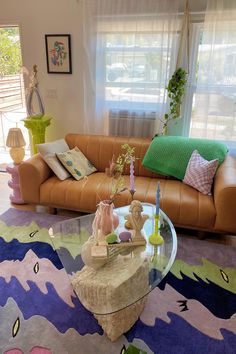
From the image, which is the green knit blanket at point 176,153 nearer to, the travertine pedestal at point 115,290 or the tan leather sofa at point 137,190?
the tan leather sofa at point 137,190

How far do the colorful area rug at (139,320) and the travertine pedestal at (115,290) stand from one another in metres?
0.12

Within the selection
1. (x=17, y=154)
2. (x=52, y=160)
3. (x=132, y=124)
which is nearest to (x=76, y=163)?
(x=52, y=160)

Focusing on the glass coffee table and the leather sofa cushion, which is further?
the leather sofa cushion

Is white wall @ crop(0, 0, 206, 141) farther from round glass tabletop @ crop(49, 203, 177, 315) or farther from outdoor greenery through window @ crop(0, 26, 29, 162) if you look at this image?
round glass tabletop @ crop(49, 203, 177, 315)

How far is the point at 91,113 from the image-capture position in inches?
136

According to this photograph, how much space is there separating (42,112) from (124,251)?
2.42 m

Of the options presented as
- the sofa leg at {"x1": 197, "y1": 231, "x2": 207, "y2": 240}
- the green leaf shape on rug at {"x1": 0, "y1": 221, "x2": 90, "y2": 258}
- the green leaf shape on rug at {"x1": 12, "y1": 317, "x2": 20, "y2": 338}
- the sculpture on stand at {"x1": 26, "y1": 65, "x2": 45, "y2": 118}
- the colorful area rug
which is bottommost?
the green leaf shape on rug at {"x1": 12, "y1": 317, "x2": 20, "y2": 338}

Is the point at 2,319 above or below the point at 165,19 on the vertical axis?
below

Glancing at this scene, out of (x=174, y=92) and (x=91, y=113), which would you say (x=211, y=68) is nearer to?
(x=174, y=92)

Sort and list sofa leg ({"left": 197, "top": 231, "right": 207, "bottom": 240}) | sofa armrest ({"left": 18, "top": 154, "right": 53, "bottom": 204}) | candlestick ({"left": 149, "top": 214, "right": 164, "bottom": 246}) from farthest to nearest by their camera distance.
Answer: sofa armrest ({"left": 18, "top": 154, "right": 53, "bottom": 204}) → sofa leg ({"left": 197, "top": 231, "right": 207, "bottom": 240}) → candlestick ({"left": 149, "top": 214, "right": 164, "bottom": 246})

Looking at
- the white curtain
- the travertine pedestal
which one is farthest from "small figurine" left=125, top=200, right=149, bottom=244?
the white curtain

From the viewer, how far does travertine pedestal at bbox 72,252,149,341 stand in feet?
4.33

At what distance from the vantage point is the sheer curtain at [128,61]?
2.90 m

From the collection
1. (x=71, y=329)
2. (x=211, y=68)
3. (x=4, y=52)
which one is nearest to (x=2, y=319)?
(x=71, y=329)
